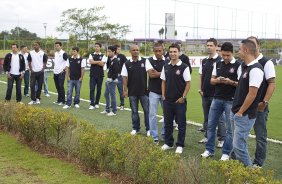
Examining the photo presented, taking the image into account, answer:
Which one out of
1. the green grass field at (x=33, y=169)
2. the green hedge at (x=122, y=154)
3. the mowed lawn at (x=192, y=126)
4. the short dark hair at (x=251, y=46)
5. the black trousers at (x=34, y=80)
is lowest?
the green grass field at (x=33, y=169)

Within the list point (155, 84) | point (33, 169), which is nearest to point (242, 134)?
point (155, 84)

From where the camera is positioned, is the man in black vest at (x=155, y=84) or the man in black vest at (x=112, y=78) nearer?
the man in black vest at (x=155, y=84)

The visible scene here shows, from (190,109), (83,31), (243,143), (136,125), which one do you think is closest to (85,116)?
(136,125)

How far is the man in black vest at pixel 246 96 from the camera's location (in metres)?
4.53

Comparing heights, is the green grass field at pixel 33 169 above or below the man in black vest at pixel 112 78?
below

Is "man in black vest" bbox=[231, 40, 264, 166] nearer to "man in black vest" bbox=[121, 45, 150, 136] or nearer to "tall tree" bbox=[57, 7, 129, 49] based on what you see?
"man in black vest" bbox=[121, 45, 150, 136]

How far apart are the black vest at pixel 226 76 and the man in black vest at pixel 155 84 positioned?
143 cm

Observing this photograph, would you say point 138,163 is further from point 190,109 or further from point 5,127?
point 190,109

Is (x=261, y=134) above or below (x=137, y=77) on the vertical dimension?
below

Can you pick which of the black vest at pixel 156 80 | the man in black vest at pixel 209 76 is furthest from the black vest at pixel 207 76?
the black vest at pixel 156 80

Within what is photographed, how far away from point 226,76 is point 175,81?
883mm

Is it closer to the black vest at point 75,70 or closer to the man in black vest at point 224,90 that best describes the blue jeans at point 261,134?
the man in black vest at point 224,90

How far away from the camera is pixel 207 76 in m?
6.75

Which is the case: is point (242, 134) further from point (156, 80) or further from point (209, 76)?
point (156, 80)
